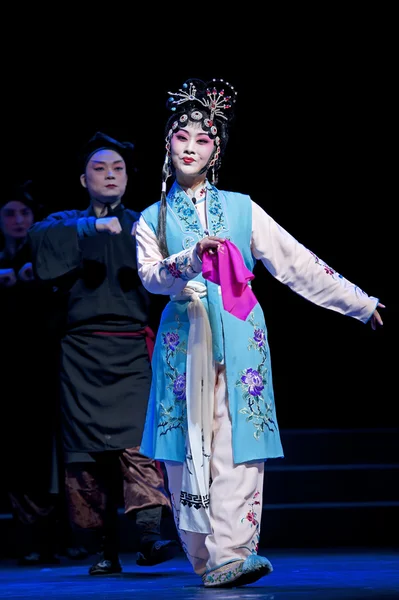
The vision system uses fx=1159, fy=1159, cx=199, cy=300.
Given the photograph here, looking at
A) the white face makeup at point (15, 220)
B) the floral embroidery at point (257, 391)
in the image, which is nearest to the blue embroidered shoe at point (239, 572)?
the floral embroidery at point (257, 391)

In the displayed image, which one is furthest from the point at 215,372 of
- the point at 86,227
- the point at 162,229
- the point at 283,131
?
the point at 283,131

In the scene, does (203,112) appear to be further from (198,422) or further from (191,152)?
(198,422)

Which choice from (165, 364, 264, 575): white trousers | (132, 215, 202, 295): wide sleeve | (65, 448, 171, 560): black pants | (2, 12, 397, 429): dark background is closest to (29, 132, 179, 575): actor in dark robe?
(65, 448, 171, 560): black pants

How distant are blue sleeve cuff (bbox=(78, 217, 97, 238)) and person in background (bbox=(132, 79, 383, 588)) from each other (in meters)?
0.52

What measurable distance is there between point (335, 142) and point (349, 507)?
1823 millimetres

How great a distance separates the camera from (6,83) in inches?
205

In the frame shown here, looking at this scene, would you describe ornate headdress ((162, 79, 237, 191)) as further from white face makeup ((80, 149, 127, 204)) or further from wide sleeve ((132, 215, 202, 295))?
white face makeup ((80, 149, 127, 204))

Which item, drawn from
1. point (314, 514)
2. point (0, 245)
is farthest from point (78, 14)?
point (314, 514)

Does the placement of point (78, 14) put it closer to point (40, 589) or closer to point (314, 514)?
point (314, 514)

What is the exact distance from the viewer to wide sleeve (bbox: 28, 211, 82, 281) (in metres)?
3.86

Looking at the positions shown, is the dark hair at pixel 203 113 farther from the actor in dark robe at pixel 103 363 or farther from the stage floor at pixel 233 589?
the stage floor at pixel 233 589

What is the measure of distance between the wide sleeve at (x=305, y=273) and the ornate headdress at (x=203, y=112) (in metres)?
0.26

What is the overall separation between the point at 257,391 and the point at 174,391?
23cm

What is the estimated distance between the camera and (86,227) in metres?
3.87
